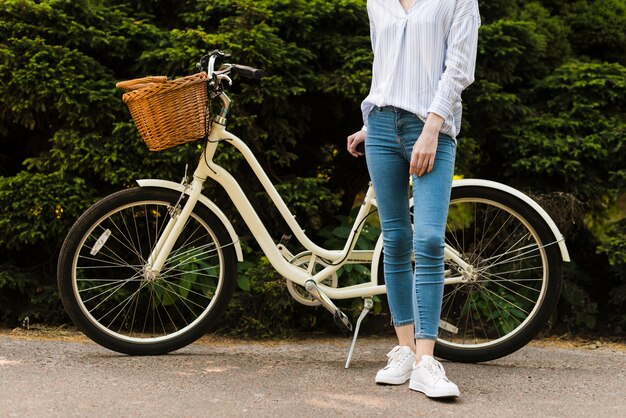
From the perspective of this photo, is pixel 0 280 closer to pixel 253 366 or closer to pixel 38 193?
pixel 38 193

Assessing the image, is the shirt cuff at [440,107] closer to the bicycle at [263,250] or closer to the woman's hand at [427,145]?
the woman's hand at [427,145]

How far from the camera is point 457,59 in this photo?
10.7 feet

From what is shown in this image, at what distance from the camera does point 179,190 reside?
4.03 m

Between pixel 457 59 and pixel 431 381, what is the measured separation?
4.05 ft

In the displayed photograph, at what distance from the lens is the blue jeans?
3355 millimetres

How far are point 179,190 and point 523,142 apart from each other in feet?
6.75

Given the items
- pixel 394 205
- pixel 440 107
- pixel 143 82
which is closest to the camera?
pixel 440 107

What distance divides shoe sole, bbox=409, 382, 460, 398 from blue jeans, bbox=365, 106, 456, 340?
7.8 inches

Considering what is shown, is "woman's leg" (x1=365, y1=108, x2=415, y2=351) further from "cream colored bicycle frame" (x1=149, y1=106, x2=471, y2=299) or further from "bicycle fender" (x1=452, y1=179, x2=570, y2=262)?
"bicycle fender" (x1=452, y1=179, x2=570, y2=262)

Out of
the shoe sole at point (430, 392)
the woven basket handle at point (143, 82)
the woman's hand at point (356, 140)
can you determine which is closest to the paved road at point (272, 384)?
the shoe sole at point (430, 392)

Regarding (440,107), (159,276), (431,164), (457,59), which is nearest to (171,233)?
(159,276)

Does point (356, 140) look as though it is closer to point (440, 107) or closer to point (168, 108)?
point (440, 107)

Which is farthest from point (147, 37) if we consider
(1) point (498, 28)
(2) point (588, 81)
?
(2) point (588, 81)

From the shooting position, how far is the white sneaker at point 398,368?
361cm
